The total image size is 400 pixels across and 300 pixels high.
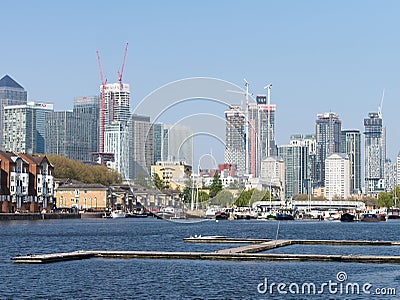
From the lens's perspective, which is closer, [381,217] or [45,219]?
[45,219]

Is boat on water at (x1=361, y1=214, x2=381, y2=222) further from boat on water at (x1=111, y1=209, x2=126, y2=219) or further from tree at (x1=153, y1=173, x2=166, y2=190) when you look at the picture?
tree at (x1=153, y1=173, x2=166, y2=190)

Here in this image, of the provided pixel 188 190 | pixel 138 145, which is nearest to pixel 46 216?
pixel 188 190

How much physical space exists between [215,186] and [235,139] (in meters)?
18.6

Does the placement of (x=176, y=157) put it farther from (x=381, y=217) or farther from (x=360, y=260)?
(x=381, y=217)

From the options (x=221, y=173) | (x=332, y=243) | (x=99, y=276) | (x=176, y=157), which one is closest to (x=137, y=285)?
(x=99, y=276)

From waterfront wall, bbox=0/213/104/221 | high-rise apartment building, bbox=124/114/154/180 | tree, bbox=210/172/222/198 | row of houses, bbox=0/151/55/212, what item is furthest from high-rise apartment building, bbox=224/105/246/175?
row of houses, bbox=0/151/55/212

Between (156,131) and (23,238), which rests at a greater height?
(156,131)

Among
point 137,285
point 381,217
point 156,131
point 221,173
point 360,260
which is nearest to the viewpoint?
point 137,285

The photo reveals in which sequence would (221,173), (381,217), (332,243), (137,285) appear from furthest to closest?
1. (381,217)
2. (221,173)
3. (332,243)
4. (137,285)

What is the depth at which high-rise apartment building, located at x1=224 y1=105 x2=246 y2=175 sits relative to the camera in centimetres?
8525

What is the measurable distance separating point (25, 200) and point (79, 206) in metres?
29.6

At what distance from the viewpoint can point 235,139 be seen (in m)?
88.3

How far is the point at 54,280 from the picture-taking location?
40969 millimetres

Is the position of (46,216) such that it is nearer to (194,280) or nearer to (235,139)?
(235,139)
